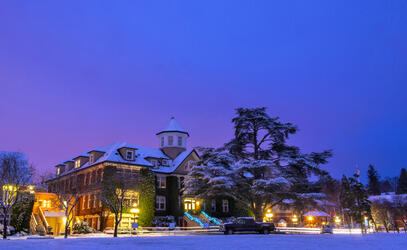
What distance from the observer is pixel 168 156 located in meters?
53.8

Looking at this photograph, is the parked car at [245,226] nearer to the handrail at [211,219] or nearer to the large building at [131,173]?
the large building at [131,173]

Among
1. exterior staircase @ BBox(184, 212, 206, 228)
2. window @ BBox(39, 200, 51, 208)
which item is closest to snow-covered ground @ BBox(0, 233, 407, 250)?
exterior staircase @ BBox(184, 212, 206, 228)

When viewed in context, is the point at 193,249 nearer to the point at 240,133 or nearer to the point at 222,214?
the point at 240,133

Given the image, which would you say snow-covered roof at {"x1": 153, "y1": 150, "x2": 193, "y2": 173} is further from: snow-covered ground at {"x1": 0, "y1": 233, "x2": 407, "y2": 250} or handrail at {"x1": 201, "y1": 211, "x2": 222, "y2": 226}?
snow-covered ground at {"x1": 0, "y1": 233, "x2": 407, "y2": 250}

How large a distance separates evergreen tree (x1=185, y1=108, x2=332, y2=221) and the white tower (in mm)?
14295

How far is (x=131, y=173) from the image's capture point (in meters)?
45.5

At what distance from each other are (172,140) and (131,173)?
432 inches

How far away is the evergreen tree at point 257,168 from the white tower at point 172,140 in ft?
46.9

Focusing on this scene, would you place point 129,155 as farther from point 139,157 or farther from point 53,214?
point 53,214

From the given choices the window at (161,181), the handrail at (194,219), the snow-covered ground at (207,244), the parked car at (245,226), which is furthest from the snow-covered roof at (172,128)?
the snow-covered ground at (207,244)

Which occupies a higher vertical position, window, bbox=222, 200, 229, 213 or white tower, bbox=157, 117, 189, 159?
white tower, bbox=157, 117, 189, 159

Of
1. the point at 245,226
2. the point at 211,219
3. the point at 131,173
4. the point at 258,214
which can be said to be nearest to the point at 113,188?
the point at 131,173

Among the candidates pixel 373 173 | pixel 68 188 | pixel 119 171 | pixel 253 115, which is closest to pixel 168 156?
pixel 119 171

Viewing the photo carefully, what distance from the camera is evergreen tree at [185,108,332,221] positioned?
3572 cm
